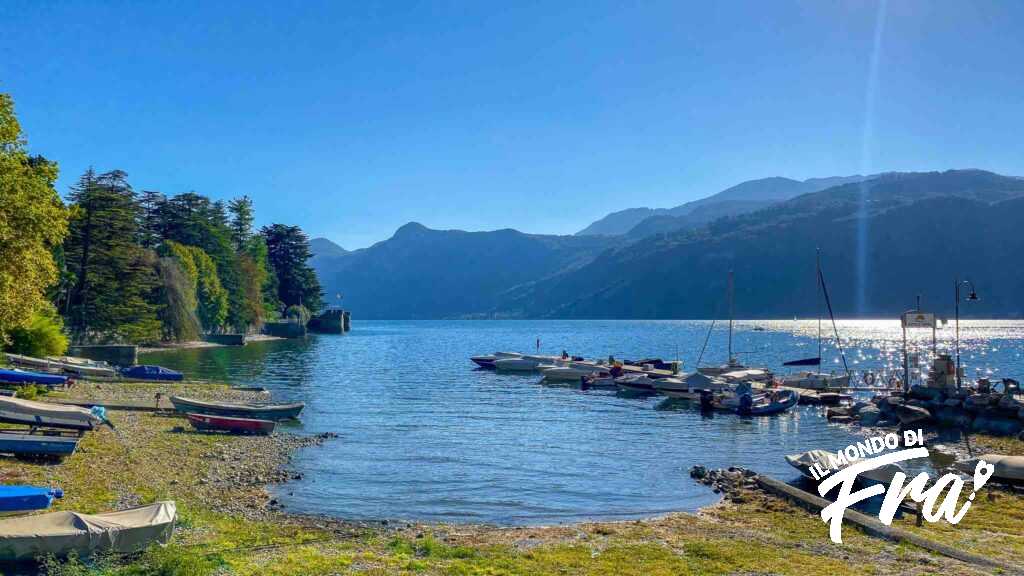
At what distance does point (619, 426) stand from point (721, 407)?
1123 cm

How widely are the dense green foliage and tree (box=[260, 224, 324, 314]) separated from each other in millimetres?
231

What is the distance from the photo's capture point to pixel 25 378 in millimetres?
35656

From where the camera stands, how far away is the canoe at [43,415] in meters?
25.3

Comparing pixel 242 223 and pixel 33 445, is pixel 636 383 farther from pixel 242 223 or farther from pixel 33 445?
pixel 242 223

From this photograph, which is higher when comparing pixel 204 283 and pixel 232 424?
pixel 204 283

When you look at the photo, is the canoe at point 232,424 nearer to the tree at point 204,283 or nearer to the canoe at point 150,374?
the canoe at point 150,374

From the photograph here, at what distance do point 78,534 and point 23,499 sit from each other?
3.49 meters

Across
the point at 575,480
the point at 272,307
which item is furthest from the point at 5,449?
the point at 272,307

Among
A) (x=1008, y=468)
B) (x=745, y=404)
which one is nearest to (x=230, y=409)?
(x=745, y=404)

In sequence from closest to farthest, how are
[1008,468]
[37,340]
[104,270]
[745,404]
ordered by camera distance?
[1008,468]
[745,404]
[37,340]
[104,270]

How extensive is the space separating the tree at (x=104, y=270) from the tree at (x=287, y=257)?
81.0 m

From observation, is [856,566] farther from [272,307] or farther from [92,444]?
[272,307]

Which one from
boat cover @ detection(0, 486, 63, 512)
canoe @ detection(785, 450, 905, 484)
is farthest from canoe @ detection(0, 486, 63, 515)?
canoe @ detection(785, 450, 905, 484)

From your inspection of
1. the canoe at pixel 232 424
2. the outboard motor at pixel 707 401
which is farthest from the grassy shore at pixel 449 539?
the outboard motor at pixel 707 401
